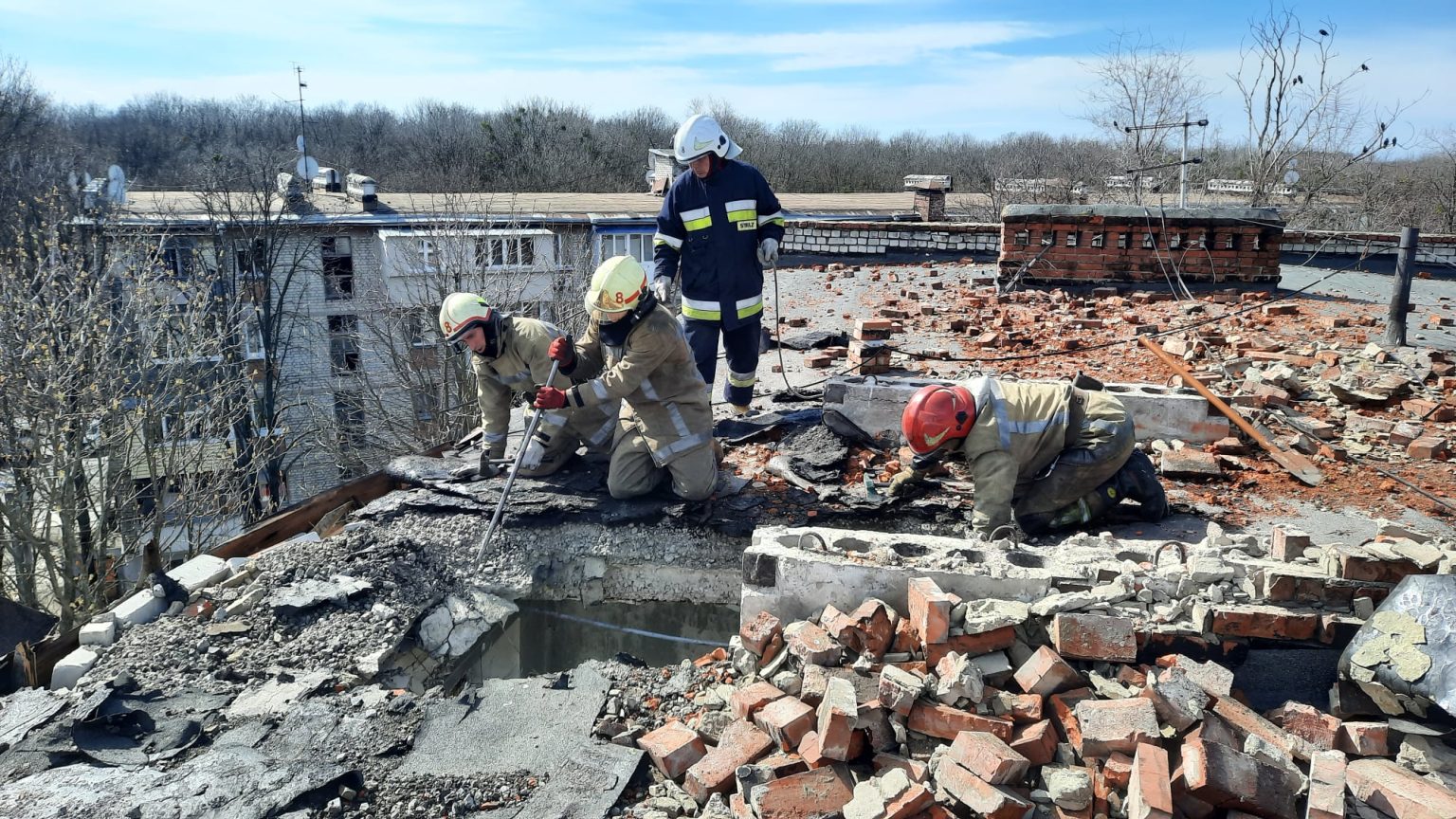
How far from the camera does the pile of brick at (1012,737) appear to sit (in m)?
2.75

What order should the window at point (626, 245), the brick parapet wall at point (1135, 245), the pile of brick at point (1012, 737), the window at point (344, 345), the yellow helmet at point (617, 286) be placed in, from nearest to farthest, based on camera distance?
1. the pile of brick at point (1012, 737)
2. the yellow helmet at point (617, 286)
3. the brick parapet wall at point (1135, 245)
4. the window at point (626, 245)
5. the window at point (344, 345)

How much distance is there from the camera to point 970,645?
3.35 metres

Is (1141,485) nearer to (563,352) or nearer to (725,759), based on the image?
(725,759)

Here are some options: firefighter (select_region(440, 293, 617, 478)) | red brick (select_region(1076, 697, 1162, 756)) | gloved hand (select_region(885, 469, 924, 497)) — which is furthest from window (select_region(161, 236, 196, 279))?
red brick (select_region(1076, 697, 1162, 756))

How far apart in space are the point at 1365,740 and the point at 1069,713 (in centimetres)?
91

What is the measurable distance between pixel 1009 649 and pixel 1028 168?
103 feet

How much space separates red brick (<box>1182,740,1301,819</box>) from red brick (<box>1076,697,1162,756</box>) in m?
0.15

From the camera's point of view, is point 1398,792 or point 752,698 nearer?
point 1398,792

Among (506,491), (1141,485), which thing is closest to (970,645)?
(1141,485)

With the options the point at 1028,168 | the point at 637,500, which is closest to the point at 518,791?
the point at 637,500

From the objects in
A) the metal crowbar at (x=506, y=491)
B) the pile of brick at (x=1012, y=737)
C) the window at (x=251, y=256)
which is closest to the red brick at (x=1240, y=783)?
the pile of brick at (x=1012, y=737)

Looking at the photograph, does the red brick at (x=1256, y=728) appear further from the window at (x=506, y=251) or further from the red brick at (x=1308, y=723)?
the window at (x=506, y=251)

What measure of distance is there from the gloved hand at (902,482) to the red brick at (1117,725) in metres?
1.84

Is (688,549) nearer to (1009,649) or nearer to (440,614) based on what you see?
(440,614)
